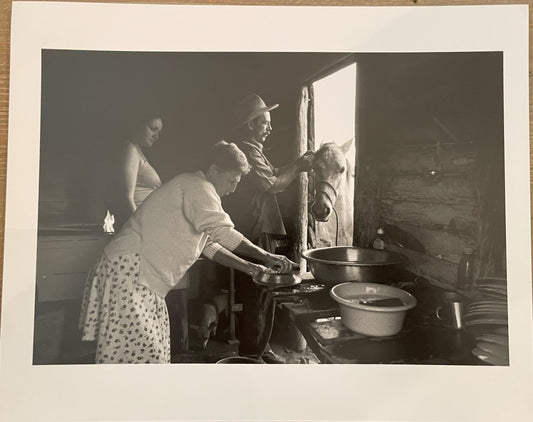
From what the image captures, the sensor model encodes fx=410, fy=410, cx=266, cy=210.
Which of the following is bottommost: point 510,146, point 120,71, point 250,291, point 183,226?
point 250,291

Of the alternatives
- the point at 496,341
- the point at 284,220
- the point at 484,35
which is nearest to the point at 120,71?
the point at 284,220

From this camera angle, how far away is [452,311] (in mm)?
647

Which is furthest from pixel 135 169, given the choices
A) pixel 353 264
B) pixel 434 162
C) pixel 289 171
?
pixel 434 162

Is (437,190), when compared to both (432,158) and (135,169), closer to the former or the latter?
(432,158)

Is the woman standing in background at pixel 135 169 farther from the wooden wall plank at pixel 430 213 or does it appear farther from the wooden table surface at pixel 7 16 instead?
the wooden wall plank at pixel 430 213

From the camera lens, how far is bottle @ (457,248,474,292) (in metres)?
0.64

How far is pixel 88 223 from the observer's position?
0.65m

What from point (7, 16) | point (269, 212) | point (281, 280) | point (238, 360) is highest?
point (7, 16)

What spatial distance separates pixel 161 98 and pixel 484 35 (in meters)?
0.54

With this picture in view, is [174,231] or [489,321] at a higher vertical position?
[174,231]

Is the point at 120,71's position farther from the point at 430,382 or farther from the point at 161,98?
the point at 430,382

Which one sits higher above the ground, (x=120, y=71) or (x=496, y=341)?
(x=120, y=71)

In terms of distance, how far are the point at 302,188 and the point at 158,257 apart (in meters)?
0.26

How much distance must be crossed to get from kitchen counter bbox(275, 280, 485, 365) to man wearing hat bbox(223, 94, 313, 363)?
0.07 m
